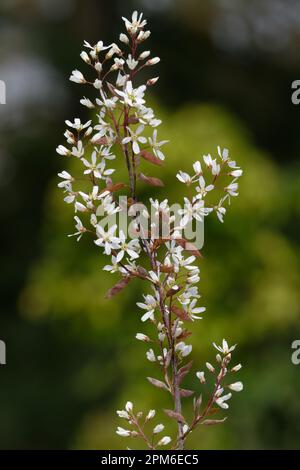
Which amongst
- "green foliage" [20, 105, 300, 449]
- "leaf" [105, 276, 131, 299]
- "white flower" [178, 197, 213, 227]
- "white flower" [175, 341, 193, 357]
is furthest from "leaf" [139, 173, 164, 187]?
"green foliage" [20, 105, 300, 449]

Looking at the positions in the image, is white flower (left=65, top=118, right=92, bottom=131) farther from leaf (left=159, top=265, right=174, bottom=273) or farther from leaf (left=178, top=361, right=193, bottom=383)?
leaf (left=178, top=361, right=193, bottom=383)

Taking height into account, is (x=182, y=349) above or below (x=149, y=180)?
below

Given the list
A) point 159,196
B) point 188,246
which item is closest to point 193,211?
point 188,246

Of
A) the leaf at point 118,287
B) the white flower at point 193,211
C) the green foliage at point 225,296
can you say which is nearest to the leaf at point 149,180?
the white flower at point 193,211

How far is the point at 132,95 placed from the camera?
1.45 meters

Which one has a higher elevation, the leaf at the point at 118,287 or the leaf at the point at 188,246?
the leaf at the point at 188,246

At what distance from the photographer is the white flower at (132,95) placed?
143 centimetres

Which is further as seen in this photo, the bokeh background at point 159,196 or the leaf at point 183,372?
the bokeh background at point 159,196

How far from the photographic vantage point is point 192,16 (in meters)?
8.76

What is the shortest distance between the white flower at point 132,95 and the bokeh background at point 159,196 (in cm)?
430

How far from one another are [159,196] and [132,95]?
4500mm

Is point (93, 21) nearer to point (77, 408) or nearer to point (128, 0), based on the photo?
point (128, 0)

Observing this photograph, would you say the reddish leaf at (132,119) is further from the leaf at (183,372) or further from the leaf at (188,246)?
the leaf at (183,372)

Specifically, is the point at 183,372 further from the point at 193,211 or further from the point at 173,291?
the point at 193,211
